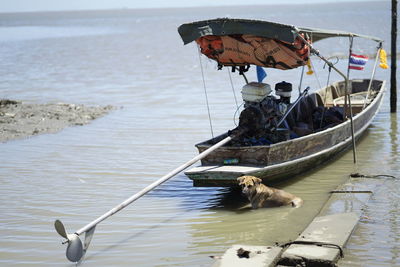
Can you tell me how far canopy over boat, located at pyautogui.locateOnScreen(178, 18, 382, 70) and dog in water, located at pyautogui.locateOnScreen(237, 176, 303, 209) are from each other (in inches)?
88.1

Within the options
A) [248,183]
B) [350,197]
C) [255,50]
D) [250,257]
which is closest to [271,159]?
[248,183]

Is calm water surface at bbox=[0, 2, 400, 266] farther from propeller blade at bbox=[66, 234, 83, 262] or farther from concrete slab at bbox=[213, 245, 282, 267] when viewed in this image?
concrete slab at bbox=[213, 245, 282, 267]

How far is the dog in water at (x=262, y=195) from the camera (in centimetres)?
859

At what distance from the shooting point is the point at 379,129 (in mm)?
14516

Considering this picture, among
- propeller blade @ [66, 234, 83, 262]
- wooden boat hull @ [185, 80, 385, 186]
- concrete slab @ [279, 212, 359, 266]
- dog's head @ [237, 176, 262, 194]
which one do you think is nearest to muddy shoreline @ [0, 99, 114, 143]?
wooden boat hull @ [185, 80, 385, 186]

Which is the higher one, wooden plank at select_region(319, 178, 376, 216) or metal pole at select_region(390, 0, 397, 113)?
metal pole at select_region(390, 0, 397, 113)

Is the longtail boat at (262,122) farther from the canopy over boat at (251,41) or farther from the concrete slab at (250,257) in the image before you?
the concrete slab at (250,257)

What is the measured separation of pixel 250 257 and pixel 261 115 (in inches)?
146

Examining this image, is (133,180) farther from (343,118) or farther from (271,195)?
(343,118)

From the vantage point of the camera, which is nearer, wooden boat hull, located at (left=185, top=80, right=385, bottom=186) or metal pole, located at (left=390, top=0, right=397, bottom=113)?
wooden boat hull, located at (left=185, top=80, right=385, bottom=186)

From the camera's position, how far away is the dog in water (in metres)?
8.59

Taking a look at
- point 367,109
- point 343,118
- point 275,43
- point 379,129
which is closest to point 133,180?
point 275,43

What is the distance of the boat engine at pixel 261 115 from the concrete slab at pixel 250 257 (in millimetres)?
3293

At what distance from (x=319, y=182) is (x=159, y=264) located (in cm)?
405
